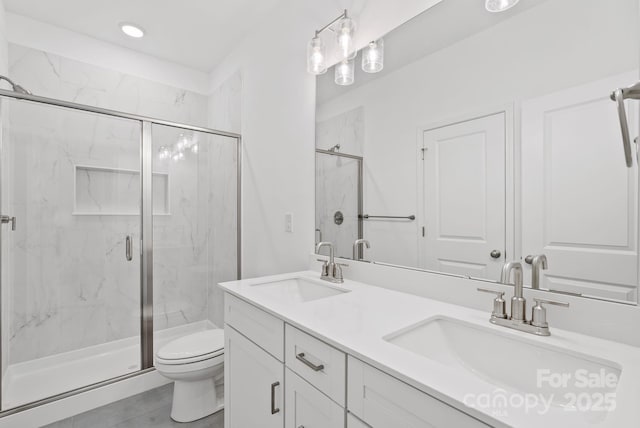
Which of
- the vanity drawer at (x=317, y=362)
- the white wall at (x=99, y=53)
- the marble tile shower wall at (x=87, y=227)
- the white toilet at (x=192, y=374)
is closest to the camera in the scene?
the vanity drawer at (x=317, y=362)

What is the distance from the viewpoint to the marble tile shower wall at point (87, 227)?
1966mm

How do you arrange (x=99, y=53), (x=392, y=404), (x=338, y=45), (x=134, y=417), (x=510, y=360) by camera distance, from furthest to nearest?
(x=99, y=53) → (x=134, y=417) → (x=338, y=45) → (x=510, y=360) → (x=392, y=404)

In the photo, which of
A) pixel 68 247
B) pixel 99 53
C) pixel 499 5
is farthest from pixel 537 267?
pixel 99 53

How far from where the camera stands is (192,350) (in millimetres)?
1748

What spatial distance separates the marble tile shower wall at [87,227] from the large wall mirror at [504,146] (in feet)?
4.91

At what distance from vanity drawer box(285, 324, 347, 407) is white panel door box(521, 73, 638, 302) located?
0.64 metres

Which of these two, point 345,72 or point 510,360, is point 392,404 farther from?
point 345,72

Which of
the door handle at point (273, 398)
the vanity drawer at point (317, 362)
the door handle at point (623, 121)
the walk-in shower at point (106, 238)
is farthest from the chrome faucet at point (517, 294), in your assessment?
the walk-in shower at point (106, 238)

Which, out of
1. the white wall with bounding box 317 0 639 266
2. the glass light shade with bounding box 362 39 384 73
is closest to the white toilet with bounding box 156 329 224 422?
the white wall with bounding box 317 0 639 266

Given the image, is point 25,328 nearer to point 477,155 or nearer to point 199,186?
point 199,186

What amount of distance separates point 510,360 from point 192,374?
1.55m

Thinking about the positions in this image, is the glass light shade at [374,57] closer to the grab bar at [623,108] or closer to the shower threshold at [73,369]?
the grab bar at [623,108]

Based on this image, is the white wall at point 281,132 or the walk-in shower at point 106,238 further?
the walk-in shower at point 106,238

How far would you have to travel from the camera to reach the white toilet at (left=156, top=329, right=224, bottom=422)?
162 centimetres
